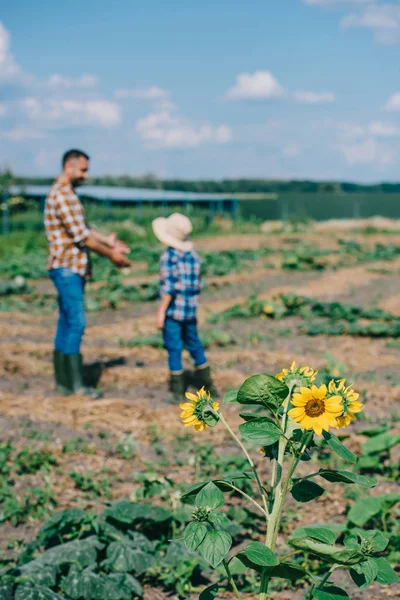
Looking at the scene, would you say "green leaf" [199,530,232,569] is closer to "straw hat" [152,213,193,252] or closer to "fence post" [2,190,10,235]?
"straw hat" [152,213,193,252]

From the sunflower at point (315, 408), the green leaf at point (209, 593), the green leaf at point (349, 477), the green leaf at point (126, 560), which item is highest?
the sunflower at point (315, 408)

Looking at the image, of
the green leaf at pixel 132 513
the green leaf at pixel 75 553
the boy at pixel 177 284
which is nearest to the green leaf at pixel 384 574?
the green leaf at pixel 75 553

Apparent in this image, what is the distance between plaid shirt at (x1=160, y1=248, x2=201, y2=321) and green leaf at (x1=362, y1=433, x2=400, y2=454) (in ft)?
5.33

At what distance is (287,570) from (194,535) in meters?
0.28

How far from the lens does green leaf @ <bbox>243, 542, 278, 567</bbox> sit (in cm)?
173

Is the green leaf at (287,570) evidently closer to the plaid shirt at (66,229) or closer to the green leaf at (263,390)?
the green leaf at (263,390)

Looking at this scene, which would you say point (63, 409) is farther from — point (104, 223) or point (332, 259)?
point (104, 223)

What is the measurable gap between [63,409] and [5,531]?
5.92 feet

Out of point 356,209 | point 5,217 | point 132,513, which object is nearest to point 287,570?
point 132,513

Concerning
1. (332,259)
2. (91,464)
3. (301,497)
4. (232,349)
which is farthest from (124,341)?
(332,259)

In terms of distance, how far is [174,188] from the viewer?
2243 inches

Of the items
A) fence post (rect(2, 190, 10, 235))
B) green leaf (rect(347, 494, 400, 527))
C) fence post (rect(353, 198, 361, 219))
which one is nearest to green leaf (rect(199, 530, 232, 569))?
green leaf (rect(347, 494, 400, 527))

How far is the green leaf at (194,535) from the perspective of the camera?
1770 millimetres

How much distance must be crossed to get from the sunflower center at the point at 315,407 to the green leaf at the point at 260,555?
362 millimetres
